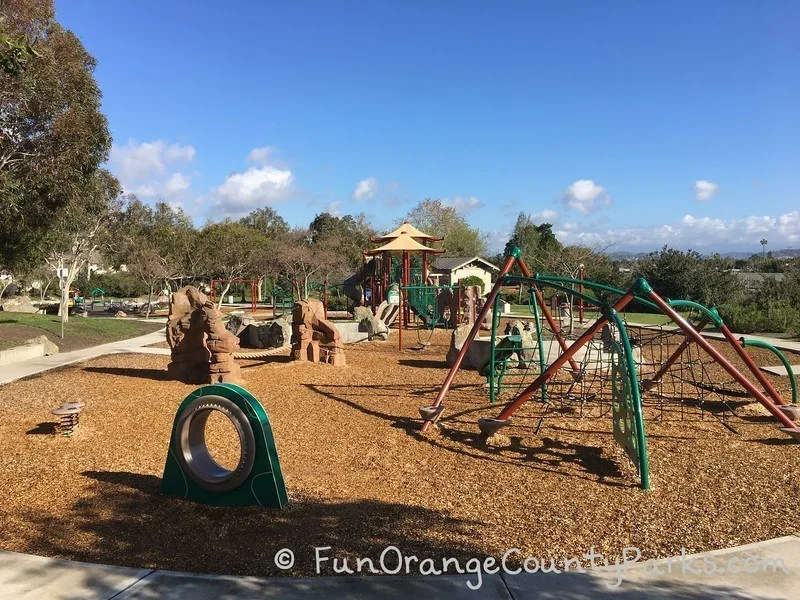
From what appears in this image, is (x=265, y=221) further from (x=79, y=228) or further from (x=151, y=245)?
(x=79, y=228)

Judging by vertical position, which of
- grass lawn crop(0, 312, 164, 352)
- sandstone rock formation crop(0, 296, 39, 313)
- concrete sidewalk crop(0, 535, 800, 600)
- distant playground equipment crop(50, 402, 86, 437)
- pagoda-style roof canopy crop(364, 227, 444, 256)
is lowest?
concrete sidewalk crop(0, 535, 800, 600)

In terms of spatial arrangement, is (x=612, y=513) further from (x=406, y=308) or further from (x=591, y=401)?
(x=406, y=308)

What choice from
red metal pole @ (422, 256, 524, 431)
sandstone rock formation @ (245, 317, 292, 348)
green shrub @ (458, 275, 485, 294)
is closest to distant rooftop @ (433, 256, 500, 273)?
green shrub @ (458, 275, 485, 294)

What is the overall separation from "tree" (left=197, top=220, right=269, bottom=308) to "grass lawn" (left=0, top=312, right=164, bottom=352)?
13685mm

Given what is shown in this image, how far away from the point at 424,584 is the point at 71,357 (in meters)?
14.5

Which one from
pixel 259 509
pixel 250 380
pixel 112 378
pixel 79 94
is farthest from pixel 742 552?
pixel 79 94

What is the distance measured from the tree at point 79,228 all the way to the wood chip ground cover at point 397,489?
8.48 meters

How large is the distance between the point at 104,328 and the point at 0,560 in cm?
2004

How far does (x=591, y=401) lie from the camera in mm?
8992

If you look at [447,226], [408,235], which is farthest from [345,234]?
[408,235]

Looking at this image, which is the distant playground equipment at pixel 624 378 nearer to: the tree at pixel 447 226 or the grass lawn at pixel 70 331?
the grass lawn at pixel 70 331

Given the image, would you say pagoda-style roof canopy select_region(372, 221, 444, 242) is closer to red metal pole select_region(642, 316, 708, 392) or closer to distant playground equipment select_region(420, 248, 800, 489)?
distant playground equipment select_region(420, 248, 800, 489)

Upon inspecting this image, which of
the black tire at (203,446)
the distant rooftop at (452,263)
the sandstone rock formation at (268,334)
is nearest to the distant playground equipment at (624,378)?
the black tire at (203,446)

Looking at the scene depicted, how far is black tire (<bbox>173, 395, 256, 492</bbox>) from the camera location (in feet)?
16.9
